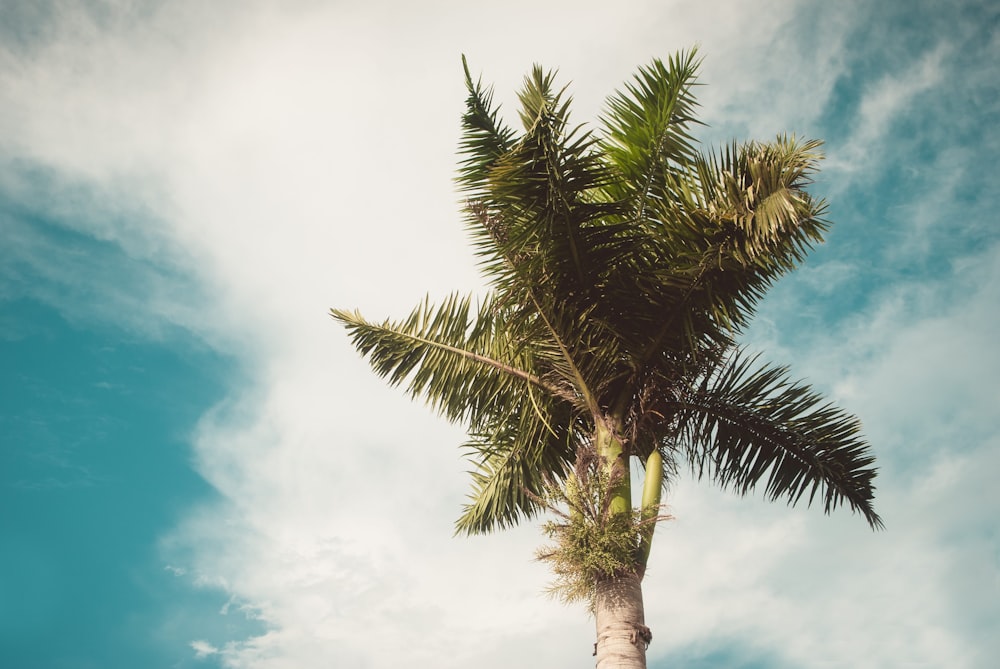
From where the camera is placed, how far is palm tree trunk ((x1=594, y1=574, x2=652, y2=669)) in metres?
7.19

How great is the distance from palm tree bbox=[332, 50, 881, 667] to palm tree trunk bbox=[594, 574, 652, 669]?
0.7 inches

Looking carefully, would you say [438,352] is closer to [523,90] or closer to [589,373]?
[589,373]

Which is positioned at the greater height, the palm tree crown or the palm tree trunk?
the palm tree crown

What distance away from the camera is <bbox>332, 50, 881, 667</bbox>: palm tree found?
25.0 ft

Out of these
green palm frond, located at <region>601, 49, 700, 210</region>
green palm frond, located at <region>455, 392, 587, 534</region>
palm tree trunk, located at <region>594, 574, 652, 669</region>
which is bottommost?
palm tree trunk, located at <region>594, 574, 652, 669</region>

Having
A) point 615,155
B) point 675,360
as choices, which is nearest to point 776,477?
point 675,360

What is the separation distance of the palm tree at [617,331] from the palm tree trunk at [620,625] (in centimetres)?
2

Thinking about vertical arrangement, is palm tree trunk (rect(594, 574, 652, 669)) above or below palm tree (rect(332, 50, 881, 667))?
below

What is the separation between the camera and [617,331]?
827cm

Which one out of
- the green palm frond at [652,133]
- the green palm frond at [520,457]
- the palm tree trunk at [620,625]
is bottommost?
the palm tree trunk at [620,625]

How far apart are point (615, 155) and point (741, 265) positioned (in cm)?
191

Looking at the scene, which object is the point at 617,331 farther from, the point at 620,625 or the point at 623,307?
the point at 620,625

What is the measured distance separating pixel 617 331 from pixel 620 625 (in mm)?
2899

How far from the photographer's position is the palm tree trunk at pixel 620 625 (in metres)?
7.19
